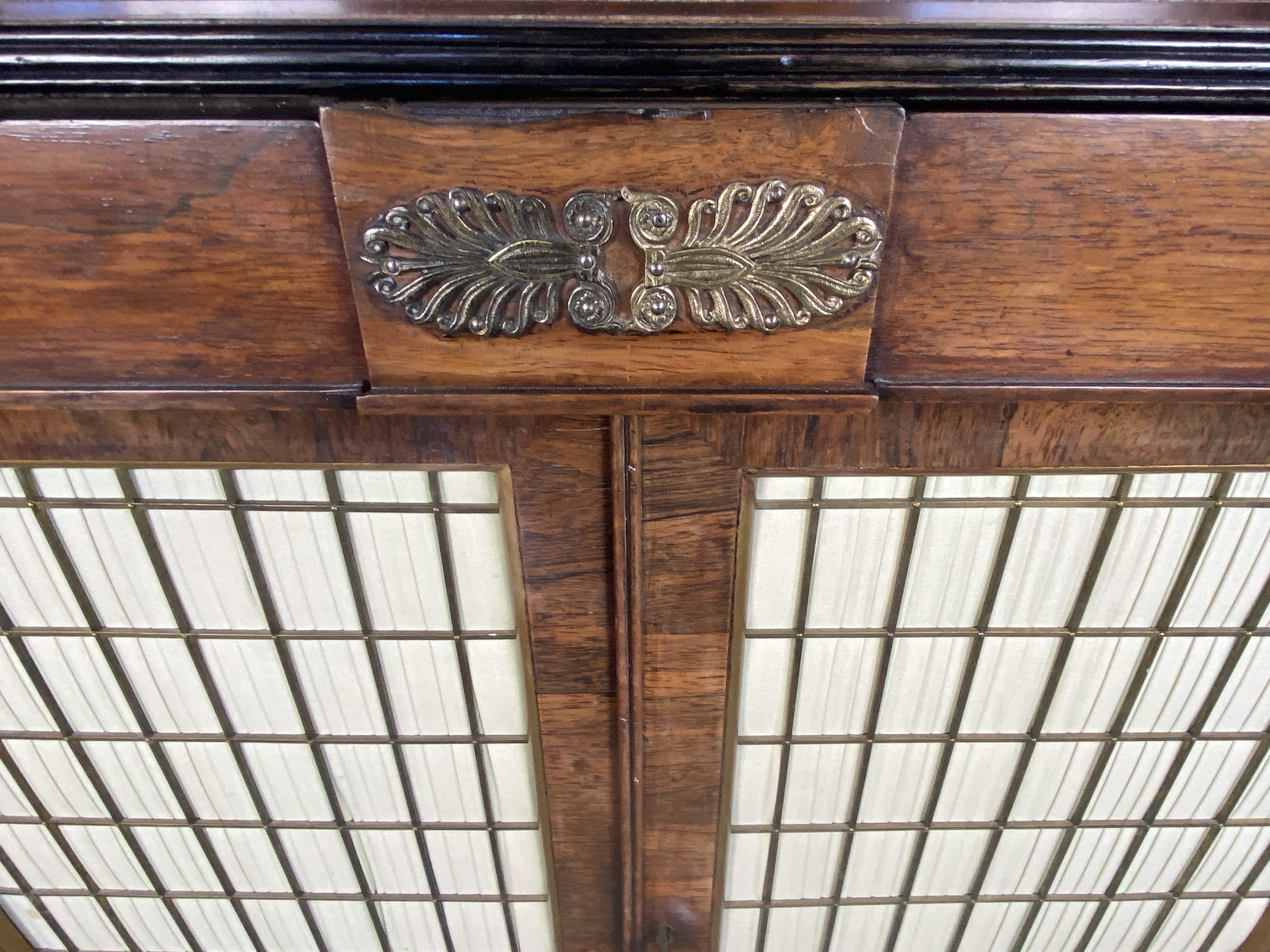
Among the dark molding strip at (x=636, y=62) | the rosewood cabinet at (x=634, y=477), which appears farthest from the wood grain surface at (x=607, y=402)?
the dark molding strip at (x=636, y=62)

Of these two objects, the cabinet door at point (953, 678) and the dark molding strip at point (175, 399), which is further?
the cabinet door at point (953, 678)

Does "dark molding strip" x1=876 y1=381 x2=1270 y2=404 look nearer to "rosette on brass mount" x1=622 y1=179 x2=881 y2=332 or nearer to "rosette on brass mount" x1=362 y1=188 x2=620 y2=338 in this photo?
"rosette on brass mount" x1=622 y1=179 x2=881 y2=332

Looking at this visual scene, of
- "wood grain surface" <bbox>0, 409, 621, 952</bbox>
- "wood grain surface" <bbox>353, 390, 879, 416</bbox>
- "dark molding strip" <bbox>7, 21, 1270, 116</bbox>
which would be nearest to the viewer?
"dark molding strip" <bbox>7, 21, 1270, 116</bbox>

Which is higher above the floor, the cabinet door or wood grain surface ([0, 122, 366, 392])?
wood grain surface ([0, 122, 366, 392])

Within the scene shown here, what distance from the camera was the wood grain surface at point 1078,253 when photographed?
73 centimetres

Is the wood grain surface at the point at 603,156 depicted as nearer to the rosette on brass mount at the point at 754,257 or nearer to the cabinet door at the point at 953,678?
the rosette on brass mount at the point at 754,257

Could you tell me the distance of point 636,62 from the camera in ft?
2.25

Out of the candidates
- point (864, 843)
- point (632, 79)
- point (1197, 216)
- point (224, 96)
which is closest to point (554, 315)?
point (632, 79)

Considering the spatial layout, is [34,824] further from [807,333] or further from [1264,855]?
[1264,855]

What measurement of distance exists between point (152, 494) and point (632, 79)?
882mm

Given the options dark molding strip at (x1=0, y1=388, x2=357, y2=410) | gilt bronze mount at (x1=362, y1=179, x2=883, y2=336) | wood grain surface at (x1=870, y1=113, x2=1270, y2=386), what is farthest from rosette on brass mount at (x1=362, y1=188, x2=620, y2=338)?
wood grain surface at (x1=870, y1=113, x2=1270, y2=386)

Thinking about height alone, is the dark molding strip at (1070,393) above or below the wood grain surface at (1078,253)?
below

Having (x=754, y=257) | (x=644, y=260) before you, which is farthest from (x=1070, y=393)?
(x=644, y=260)

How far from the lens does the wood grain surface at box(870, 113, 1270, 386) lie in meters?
0.73
